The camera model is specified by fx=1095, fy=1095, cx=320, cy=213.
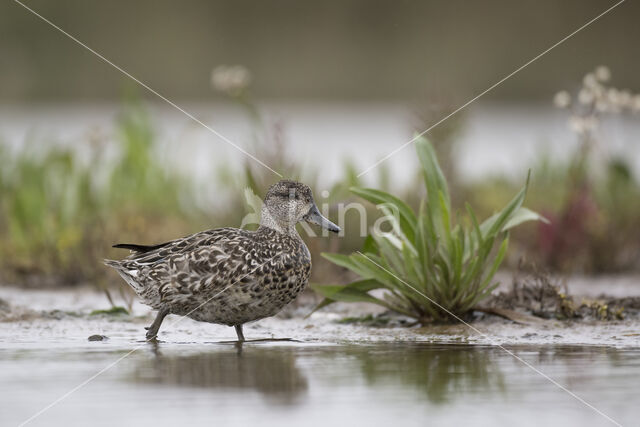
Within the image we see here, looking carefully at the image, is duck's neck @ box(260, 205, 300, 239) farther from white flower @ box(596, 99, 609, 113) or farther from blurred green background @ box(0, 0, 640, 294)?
blurred green background @ box(0, 0, 640, 294)

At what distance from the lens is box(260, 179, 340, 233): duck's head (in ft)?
21.4

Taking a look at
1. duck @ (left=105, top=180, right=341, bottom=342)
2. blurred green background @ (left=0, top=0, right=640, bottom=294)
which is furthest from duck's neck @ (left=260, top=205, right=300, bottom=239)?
blurred green background @ (left=0, top=0, right=640, bottom=294)

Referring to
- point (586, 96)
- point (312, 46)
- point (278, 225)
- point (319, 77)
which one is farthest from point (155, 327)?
point (312, 46)

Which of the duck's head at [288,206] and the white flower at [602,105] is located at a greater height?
the white flower at [602,105]

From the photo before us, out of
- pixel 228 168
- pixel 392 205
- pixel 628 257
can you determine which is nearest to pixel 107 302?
pixel 392 205

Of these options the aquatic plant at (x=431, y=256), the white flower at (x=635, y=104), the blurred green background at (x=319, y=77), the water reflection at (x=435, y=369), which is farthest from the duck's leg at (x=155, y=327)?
the blurred green background at (x=319, y=77)

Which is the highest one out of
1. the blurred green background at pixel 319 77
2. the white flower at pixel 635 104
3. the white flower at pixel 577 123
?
the blurred green background at pixel 319 77

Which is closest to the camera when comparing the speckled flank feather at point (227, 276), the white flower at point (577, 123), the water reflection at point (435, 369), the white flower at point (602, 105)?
the water reflection at point (435, 369)

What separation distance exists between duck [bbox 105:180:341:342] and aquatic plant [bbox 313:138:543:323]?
0.38 metres

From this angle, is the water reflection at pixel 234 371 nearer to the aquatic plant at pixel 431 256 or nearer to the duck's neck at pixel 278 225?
the duck's neck at pixel 278 225

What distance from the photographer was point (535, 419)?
13.7ft

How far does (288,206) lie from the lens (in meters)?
6.54

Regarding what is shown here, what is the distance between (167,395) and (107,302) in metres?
3.33

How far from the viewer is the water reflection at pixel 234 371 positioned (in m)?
4.77
